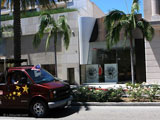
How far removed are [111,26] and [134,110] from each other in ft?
28.0

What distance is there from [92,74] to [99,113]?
12.9m

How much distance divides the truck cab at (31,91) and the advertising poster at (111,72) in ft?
40.5

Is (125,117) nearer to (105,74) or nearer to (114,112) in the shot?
(114,112)

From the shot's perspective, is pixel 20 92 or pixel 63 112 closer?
pixel 20 92

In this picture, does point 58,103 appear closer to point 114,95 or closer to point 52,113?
point 52,113

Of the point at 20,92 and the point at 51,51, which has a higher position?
the point at 51,51

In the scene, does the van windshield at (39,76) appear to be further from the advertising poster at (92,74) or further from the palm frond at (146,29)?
the advertising poster at (92,74)

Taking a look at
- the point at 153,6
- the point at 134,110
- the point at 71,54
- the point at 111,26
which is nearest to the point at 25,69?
the point at 134,110

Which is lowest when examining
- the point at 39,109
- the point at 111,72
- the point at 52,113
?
the point at 52,113

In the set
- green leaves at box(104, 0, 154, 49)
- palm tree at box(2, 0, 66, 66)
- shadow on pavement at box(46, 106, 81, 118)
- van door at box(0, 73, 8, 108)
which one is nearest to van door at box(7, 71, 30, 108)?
van door at box(0, 73, 8, 108)

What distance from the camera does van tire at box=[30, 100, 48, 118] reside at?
803 centimetres

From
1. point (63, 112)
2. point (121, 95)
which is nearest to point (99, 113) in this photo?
point (63, 112)

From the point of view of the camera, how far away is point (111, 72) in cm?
2077

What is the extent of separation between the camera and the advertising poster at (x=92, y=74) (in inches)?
832
